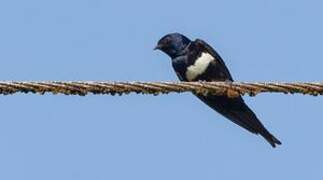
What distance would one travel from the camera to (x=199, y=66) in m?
6.55

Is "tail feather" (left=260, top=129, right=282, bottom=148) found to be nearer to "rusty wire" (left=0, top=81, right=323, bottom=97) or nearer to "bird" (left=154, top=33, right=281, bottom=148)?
"bird" (left=154, top=33, right=281, bottom=148)

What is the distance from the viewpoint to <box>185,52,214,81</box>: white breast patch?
6.50 metres

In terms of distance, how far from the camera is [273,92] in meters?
3.81

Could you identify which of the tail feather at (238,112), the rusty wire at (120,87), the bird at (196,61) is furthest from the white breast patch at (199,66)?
the rusty wire at (120,87)

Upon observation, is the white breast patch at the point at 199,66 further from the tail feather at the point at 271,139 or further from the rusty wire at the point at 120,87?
the rusty wire at the point at 120,87

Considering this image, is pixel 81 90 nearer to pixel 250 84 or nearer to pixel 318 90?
pixel 250 84

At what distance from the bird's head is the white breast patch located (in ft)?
0.59

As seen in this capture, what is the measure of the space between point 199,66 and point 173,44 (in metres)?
0.36

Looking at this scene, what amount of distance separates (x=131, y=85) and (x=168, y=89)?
0.15 m

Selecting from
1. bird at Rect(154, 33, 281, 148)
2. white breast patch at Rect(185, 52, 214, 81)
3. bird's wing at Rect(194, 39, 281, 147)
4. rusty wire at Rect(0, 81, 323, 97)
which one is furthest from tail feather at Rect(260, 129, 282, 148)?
rusty wire at Rect(0, 81, 323, 97)

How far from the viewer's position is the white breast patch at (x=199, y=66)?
6.50 metres

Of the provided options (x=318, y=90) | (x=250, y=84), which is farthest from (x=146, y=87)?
(x=318, y=90)

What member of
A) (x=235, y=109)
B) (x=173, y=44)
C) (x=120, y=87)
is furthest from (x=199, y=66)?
(x=120, y=87)

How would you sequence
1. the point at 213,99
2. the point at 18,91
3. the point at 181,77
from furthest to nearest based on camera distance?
the point at 181,77
the point at 213,99
the point at 18,91
